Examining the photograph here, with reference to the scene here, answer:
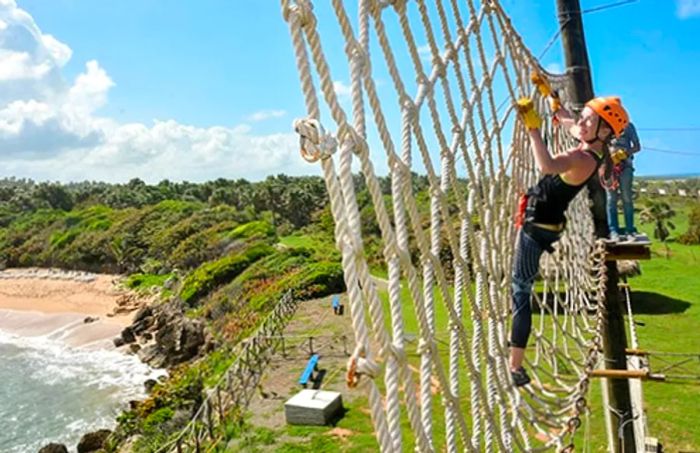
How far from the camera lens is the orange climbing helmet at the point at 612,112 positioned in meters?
2.03

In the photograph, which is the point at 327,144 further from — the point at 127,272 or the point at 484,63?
the point at 127,272

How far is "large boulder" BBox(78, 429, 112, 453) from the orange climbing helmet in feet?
38.8

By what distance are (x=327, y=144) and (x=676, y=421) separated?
8.70 metres

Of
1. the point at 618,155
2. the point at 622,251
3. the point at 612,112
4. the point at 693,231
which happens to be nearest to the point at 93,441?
the point at 622,251

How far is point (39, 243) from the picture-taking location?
3662cm

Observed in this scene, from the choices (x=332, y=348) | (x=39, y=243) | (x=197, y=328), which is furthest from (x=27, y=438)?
(x=39, y=243)

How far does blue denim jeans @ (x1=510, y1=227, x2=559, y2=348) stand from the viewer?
2.29 metres

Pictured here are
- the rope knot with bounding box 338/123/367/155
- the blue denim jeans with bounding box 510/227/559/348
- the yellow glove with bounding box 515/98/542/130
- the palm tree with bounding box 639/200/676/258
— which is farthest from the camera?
the palm tree with bounding box 639/200/676/258

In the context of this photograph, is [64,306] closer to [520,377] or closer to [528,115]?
[520,377]

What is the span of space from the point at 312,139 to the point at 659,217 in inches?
1091

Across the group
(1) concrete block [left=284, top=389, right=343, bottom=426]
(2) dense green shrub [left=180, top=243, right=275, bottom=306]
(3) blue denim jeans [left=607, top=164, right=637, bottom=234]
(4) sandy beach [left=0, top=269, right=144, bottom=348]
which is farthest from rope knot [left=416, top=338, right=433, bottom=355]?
(4) sandy beach [left=0, top=269, right=144, bottom=348]

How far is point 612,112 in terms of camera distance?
2035mm

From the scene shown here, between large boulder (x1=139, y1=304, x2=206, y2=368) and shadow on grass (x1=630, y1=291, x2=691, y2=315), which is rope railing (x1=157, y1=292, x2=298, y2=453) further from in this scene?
shadow on grass (x1=630, y1=291, x2=691, y2=315)

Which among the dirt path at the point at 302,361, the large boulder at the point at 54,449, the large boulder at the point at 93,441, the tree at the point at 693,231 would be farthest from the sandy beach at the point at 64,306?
the tree at the point at 693,231
